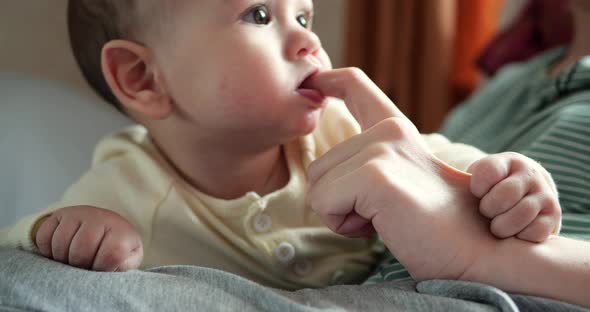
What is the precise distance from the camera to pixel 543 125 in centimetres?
106

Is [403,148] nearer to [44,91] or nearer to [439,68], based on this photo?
[44,91]

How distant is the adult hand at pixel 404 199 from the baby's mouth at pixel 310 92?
0.15 meters

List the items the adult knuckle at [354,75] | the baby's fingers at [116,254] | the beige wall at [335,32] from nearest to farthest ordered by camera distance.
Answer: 1. the baby's fingers at [116,254]
2. the adult knuckle at [354,75]
3. the beige wall at [335,32]

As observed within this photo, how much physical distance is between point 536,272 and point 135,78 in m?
0.58

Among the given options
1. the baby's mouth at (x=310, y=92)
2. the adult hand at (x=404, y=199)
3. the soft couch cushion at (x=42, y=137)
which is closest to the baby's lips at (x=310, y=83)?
the baby's mouth at (x=310, y=92)

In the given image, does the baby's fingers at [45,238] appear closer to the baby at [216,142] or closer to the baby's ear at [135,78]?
the baby at [216,142]

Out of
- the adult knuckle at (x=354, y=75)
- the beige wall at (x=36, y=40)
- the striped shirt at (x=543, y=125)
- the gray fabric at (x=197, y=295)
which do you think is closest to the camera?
the gray fabric at (x=197, y=295)

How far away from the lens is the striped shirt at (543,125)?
898mm

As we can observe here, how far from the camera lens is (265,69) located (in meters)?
0.82

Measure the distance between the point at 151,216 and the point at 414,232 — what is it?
401 mm

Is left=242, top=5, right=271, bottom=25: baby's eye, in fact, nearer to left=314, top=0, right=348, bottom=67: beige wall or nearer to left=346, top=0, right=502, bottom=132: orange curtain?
left=314, top=0, right=348, bottom=67: beige wall

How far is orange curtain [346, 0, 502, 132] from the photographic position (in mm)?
2217

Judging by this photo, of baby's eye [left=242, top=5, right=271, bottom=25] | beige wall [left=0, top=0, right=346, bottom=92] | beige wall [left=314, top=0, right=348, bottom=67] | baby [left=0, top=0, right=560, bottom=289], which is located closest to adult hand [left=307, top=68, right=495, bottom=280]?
baby [left=0, top=0, right=560, bottom=289]

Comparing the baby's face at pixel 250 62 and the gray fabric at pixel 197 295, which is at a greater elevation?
the baby's face at pixel 250 62
